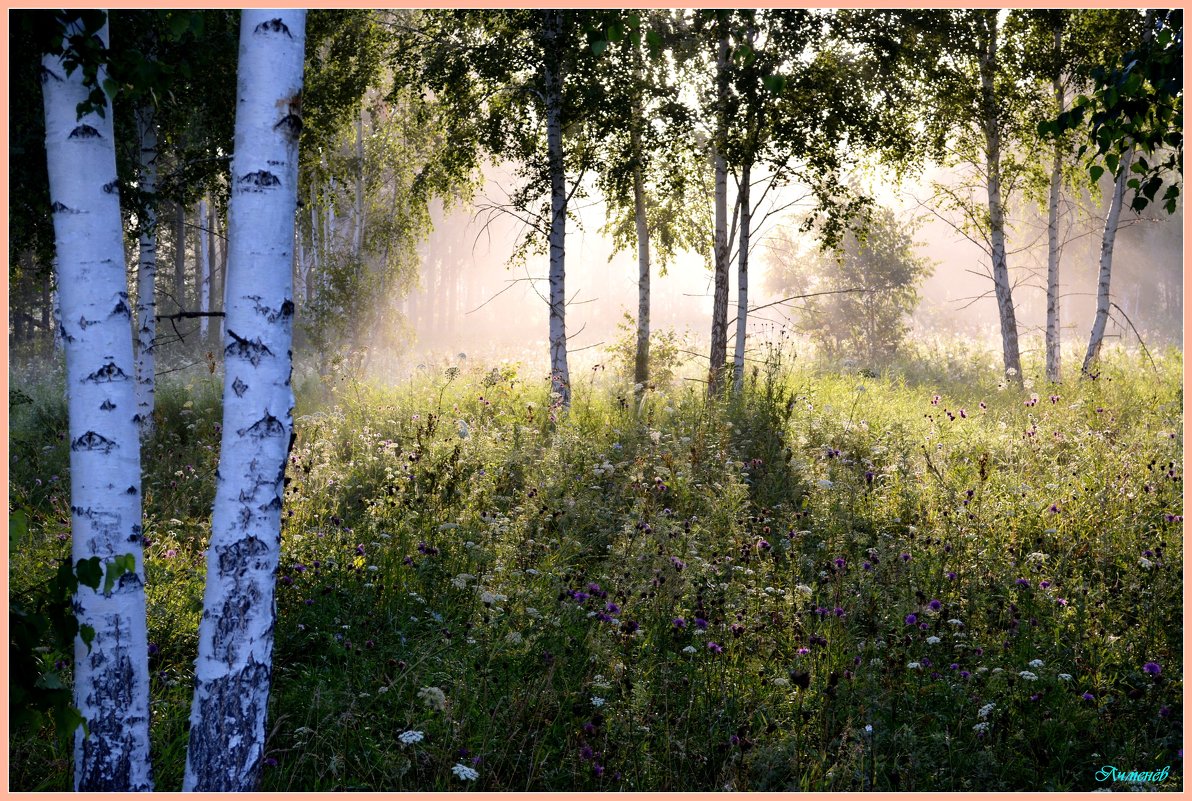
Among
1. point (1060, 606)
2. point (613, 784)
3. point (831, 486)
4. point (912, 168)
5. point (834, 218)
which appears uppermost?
→ point (912, 168)

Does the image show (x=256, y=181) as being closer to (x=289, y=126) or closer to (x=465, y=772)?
(x=289, y=126)

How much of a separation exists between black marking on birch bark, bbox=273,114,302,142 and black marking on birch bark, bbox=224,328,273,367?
0.76 m

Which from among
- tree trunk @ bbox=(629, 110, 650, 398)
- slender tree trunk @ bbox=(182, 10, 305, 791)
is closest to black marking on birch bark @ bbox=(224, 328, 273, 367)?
slender tree trunk @ bbox=(182, 10, 305, 791)

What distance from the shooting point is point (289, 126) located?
9.83ft

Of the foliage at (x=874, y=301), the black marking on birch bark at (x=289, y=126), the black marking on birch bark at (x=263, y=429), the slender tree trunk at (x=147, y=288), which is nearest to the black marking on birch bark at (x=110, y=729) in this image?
the black marking on birch bark at (x=263, y=429)

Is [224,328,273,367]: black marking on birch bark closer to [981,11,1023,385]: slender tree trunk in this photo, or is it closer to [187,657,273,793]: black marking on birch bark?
[187,657,273,793]: black marking on birch bark

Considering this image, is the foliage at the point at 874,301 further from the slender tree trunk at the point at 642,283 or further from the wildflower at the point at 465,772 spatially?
the wildflower at the point at 465,772

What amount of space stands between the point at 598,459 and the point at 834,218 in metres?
4.21

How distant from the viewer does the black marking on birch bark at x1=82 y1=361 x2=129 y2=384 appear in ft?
9.70

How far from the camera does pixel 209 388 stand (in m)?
12.0

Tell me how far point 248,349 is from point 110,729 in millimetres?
1520

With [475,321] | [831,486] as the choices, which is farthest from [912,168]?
[475,321]

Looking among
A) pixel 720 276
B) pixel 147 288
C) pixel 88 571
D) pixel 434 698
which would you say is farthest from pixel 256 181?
pixel 720 276

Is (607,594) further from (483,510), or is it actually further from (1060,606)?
(1060,606)
